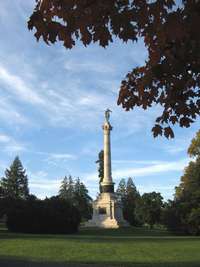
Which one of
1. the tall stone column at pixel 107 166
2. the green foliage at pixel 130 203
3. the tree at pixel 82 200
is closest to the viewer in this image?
the tall stone column at pixel 107 166

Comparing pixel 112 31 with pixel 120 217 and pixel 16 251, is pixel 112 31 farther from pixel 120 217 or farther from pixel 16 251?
pixel 120 217

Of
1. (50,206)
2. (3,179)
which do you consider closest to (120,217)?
(50,206)

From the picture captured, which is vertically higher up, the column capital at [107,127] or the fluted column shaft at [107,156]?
the column capital at [107,127]

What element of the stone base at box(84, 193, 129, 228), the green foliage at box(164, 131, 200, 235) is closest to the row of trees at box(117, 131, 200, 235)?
the green foliage at box(164, 131, 200, 235)

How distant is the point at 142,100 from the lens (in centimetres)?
860

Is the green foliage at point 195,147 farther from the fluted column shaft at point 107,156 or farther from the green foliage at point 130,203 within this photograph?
the green foliage at point 130,203

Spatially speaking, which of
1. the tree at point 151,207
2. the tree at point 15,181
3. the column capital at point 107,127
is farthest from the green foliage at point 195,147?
the tree at point 15,181

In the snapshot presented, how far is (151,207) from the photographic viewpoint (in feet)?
294

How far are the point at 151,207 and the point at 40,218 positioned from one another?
3721 centimetres

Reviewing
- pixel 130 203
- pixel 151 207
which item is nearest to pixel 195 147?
pixel 151 207

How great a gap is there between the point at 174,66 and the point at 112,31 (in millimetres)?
2519

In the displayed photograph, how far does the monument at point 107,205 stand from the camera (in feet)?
258

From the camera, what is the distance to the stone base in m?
78.4

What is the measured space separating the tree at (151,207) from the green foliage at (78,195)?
1169 inches
